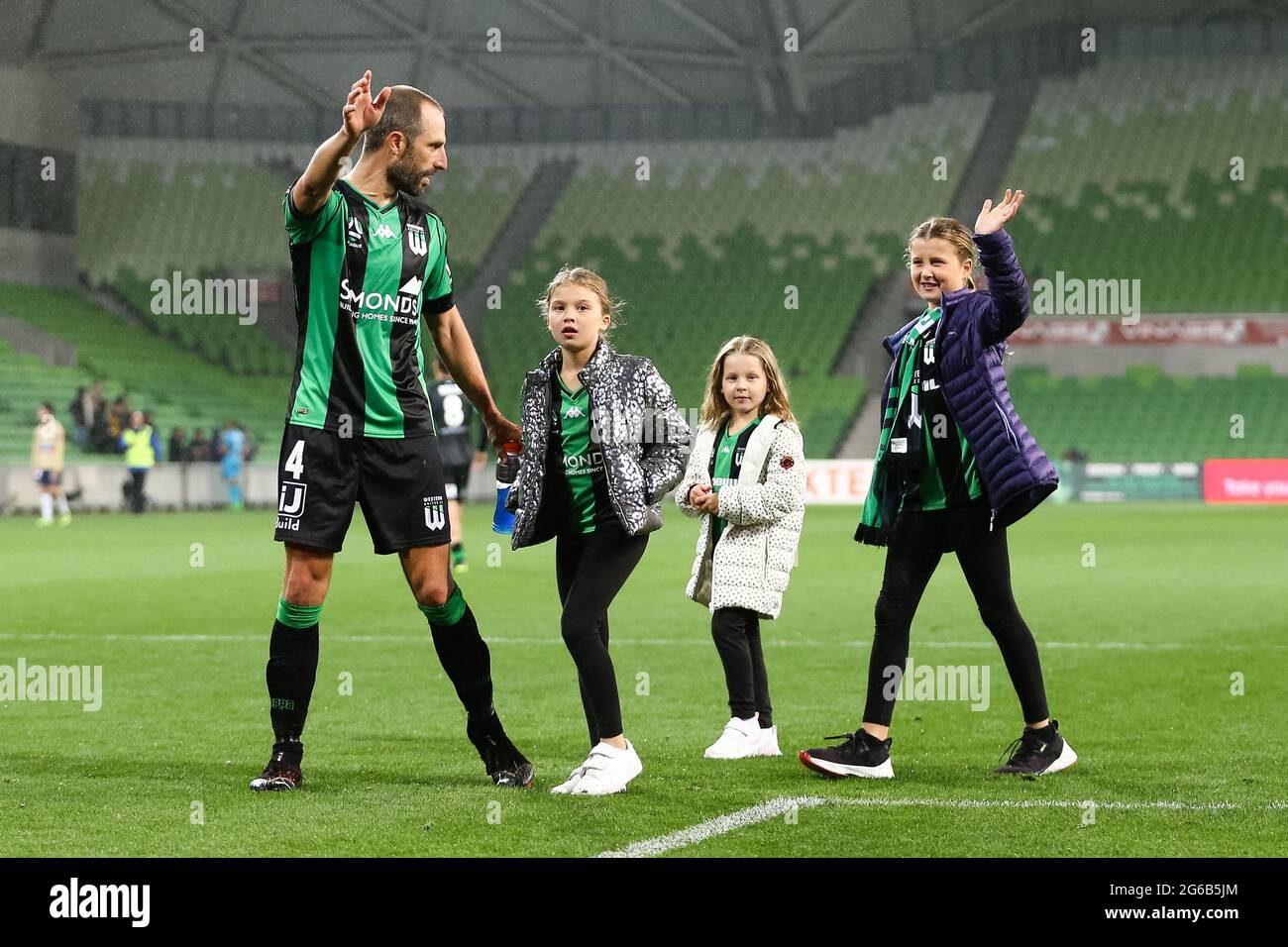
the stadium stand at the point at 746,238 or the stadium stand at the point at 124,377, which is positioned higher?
the stadium stand at the point at 746,238

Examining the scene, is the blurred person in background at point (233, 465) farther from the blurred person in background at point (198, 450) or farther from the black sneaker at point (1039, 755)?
the black sneaker at point (1039, 755)

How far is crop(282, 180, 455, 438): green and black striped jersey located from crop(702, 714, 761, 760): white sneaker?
67.9 inches

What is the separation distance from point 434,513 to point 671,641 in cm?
517

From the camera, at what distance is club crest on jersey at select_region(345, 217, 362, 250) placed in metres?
5.12

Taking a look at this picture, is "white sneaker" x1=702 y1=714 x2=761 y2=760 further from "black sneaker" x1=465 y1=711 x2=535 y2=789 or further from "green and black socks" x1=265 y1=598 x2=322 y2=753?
"green and black socks" x1=265 y1=598 x2=322 y2=753

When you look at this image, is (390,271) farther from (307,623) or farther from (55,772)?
(55,772)

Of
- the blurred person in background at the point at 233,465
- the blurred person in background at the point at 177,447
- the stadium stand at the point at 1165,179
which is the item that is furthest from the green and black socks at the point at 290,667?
the stadium stand at the point at 1165,179

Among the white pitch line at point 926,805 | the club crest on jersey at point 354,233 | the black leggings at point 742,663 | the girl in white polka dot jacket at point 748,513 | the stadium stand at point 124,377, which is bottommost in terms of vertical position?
the white pitch line at point 926,805

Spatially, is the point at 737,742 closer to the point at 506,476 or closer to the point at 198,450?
the point at 506,476

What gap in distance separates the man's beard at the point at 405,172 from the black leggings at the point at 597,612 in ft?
4.21

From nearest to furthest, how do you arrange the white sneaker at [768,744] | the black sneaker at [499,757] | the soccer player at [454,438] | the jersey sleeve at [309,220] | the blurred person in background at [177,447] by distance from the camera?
1. the jersey sleeve at [309,220]
2. the black sneaker at [499,757]
3. the white sneaker at [768,744]
4. the soccer player at [454,438]
5. the blurred person in background at [177,447]

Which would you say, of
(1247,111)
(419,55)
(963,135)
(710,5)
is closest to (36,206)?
(419,55)

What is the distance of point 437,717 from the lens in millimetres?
7102

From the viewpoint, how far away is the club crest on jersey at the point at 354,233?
512cm
